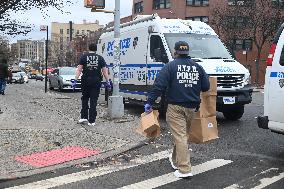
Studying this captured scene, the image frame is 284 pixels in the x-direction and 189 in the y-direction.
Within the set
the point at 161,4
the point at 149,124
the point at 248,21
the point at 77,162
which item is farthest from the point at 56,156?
the point at 161,4

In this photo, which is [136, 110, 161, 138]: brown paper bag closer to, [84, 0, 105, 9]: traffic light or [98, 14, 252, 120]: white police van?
[98, 14, 252, 120]: white police van

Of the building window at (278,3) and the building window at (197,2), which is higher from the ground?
the building window at (197,2)

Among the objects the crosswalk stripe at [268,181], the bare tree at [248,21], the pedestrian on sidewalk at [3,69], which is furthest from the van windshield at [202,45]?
the bare tree at [248,21]

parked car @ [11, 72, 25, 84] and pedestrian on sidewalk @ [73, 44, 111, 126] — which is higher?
pedestrian on sidewalk @ [73, 44, 111, 126]

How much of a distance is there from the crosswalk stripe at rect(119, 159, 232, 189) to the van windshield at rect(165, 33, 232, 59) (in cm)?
480

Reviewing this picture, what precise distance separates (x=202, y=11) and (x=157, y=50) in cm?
4615

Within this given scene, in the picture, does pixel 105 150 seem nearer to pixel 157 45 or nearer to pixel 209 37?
pixel 157 45

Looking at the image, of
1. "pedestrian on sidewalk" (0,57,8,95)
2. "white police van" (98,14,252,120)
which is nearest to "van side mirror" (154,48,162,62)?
"white police van" (98,14,252,120)

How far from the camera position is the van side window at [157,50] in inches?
460

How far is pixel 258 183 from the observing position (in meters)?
5.92

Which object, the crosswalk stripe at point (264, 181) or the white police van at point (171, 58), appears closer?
the crosswalk stripe at point (264, 181)

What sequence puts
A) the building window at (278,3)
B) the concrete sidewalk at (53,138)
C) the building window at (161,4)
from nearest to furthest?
the concrete sidewalk at (53,138) → the building window at (278,3) → the building window at (161,4)

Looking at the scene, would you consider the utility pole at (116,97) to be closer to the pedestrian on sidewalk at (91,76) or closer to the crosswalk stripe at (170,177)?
the pedestrian on sidewalk at (91,76)

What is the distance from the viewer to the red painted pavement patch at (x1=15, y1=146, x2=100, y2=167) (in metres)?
6.95
